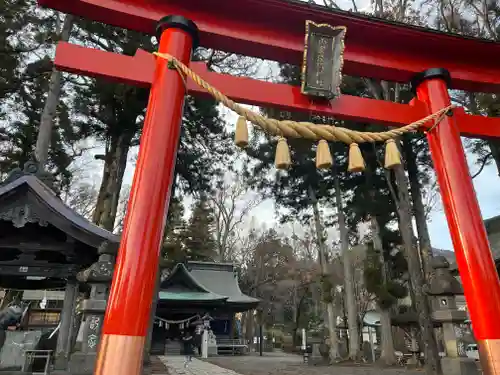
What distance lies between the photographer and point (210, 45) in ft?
14.2

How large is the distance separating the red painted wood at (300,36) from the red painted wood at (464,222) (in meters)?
0.48

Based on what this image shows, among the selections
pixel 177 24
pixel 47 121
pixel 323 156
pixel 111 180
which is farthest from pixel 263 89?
pixel 111 180

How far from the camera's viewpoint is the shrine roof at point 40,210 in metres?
6.29

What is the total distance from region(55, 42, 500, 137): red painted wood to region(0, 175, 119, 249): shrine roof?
350cm

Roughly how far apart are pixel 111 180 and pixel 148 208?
969 centimetres

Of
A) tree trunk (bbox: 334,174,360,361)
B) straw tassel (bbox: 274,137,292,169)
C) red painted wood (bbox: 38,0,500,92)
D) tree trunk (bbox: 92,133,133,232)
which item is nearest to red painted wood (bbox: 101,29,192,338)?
red painted wood (bbox: 38,0,500,92)

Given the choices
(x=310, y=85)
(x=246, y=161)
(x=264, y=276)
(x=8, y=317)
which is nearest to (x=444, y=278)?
(x=310, y=85)

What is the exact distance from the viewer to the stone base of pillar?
5.73 m

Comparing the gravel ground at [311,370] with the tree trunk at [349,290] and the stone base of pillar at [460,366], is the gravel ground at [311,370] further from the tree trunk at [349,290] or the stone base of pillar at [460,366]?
the stone base of pillar at [460,366]

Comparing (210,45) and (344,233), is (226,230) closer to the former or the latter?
(344,233)

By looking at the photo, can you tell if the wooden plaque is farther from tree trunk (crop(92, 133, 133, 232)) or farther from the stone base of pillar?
tree trunk (crop(92, 133, 133, 232))

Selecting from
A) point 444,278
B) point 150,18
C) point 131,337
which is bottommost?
point 131,337

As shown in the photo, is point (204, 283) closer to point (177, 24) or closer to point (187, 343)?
point (187, 343)

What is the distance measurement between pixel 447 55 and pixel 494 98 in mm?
7487
